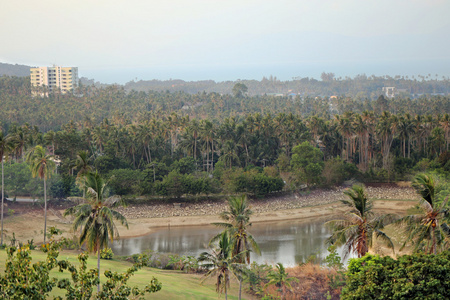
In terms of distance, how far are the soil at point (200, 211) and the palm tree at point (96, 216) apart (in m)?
21.5

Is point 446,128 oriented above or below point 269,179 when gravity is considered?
above

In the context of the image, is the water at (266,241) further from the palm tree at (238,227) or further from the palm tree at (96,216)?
the palm tree at (96,216)

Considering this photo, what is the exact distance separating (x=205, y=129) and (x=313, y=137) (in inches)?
715

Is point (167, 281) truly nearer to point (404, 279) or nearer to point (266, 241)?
point (404, 279)

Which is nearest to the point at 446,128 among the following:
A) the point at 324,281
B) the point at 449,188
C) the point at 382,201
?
the point at 382,201

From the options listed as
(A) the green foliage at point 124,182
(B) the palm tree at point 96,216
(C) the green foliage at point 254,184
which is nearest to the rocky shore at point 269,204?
(C) the green foliage at point 254,184

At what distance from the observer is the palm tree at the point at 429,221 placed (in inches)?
838

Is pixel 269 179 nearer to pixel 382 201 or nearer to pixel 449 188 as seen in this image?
pixel 382 201

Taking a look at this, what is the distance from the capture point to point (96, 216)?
1962 centimetres

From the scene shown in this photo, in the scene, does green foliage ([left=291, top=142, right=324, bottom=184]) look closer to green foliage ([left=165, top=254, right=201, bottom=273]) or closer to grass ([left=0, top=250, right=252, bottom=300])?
green foliage ([left=165, top=254, right=201, bottom=273])

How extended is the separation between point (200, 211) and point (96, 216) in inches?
1162

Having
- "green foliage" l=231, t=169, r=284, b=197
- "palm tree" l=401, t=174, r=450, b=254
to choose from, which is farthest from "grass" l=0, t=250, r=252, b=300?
"green foliage" l=231, t=169, r=284, b=197

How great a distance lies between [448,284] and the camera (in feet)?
56.3

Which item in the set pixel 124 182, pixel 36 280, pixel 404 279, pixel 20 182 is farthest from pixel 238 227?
pixel 20 182
